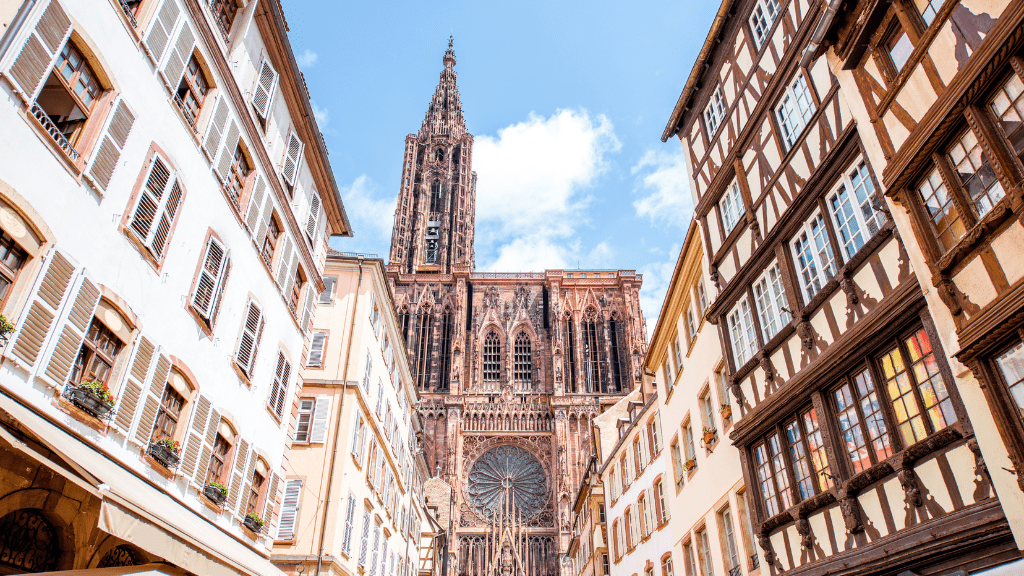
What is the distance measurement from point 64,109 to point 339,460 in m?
11.3

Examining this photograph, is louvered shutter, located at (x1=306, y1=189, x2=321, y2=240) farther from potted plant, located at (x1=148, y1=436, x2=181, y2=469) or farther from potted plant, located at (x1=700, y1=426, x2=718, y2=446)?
potted plant, located at (x1=700, y1=426, x2=718, y2=446)

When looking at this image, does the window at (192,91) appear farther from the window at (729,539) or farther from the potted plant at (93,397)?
the window at (729,539)

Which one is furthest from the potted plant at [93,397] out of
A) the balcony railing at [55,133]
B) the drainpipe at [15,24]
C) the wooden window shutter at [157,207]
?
the drainpipe at [15,24]

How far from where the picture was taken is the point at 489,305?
61906 millimetres

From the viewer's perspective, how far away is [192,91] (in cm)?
1028

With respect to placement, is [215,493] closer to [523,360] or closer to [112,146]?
[112,146]

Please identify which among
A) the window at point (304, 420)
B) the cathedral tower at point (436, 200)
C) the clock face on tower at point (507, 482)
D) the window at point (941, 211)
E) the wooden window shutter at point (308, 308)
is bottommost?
the window at point (941, 211)

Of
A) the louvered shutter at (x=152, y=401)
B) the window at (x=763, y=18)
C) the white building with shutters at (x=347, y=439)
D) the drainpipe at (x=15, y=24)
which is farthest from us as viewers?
the white building with shutters at (x=347, y=439)

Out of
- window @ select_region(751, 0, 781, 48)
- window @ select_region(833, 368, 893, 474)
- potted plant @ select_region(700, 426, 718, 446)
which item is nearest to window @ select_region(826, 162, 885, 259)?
window @ select_region(833, 368, 893, 474)

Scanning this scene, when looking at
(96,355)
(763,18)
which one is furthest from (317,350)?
(763,18)

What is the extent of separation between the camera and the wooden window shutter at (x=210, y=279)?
1033cm

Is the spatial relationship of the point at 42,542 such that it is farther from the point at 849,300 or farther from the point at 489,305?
the point at 489,305

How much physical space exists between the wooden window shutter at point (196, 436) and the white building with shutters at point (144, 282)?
0.15 feet

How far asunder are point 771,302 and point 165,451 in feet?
31.9
